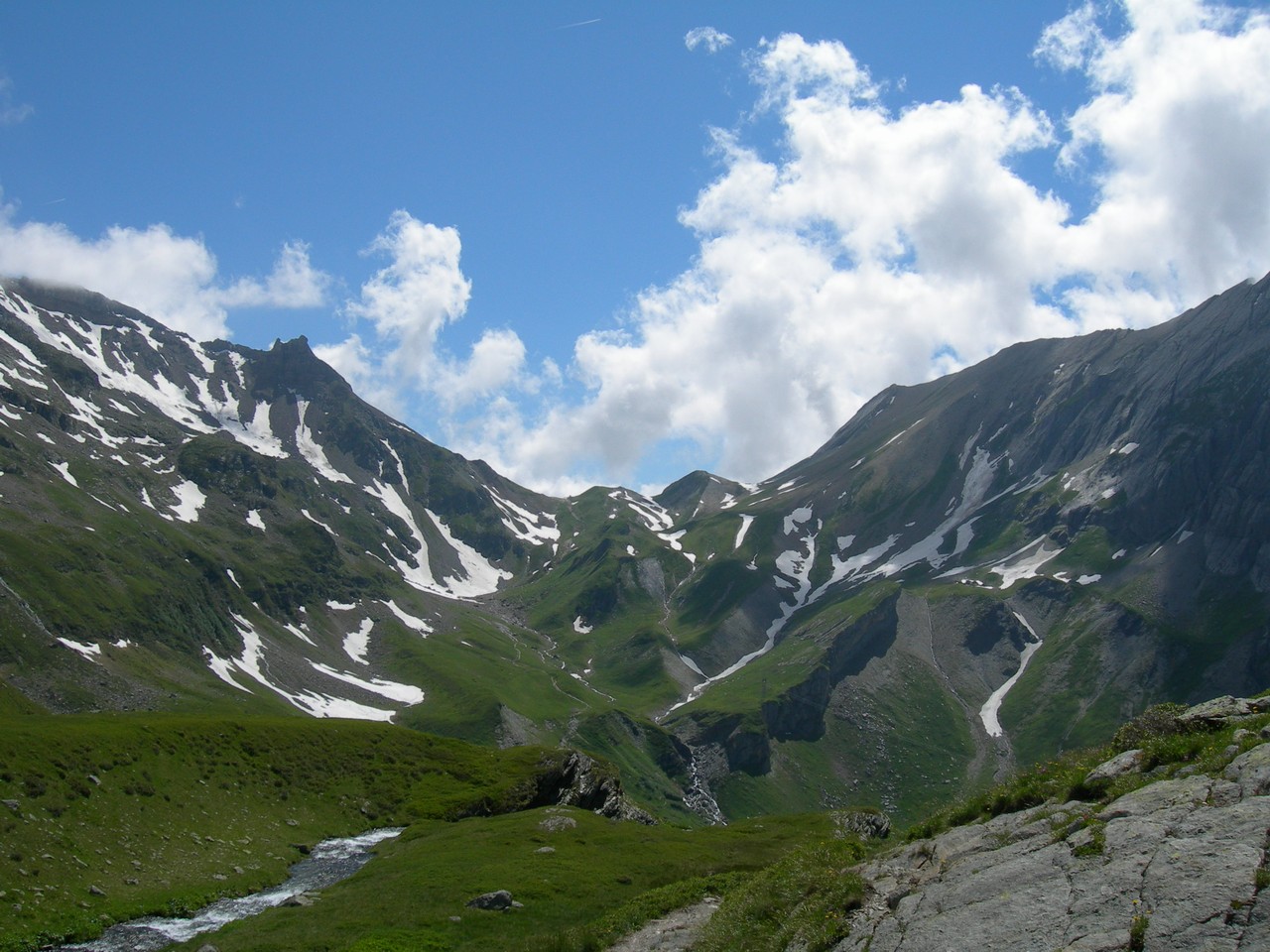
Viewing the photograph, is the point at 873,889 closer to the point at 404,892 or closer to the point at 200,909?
the point at 404,892

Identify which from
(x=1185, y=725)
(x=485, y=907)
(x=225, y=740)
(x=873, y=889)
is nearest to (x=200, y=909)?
(x=485, y=907)

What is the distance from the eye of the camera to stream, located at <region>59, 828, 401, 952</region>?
38.6m

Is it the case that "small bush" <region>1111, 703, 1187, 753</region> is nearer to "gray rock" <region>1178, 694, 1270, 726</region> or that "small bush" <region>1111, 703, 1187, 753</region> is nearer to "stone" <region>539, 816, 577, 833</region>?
"gray rock" <region>1178, 694, 1270, 726</region>

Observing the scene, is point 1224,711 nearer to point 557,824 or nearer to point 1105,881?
point 1105,881

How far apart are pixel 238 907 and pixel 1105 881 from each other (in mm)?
44838

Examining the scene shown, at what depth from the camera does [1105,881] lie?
16109 mm

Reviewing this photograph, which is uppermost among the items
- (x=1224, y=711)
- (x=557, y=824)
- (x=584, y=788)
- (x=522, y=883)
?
(x=584, y=788)

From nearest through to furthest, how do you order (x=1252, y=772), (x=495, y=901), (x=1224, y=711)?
(x=1252, y=772) → (x=1224, y=711) → (x=495, y=901)

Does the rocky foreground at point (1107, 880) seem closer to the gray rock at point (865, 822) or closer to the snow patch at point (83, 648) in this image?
the gray rock at point (865, 822)

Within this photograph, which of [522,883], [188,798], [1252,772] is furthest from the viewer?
[188,798]

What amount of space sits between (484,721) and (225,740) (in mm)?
123449

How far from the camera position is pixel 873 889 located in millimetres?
21828

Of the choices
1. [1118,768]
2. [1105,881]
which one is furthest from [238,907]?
[1105,881]

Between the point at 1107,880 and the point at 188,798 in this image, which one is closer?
the point at 1107,880
